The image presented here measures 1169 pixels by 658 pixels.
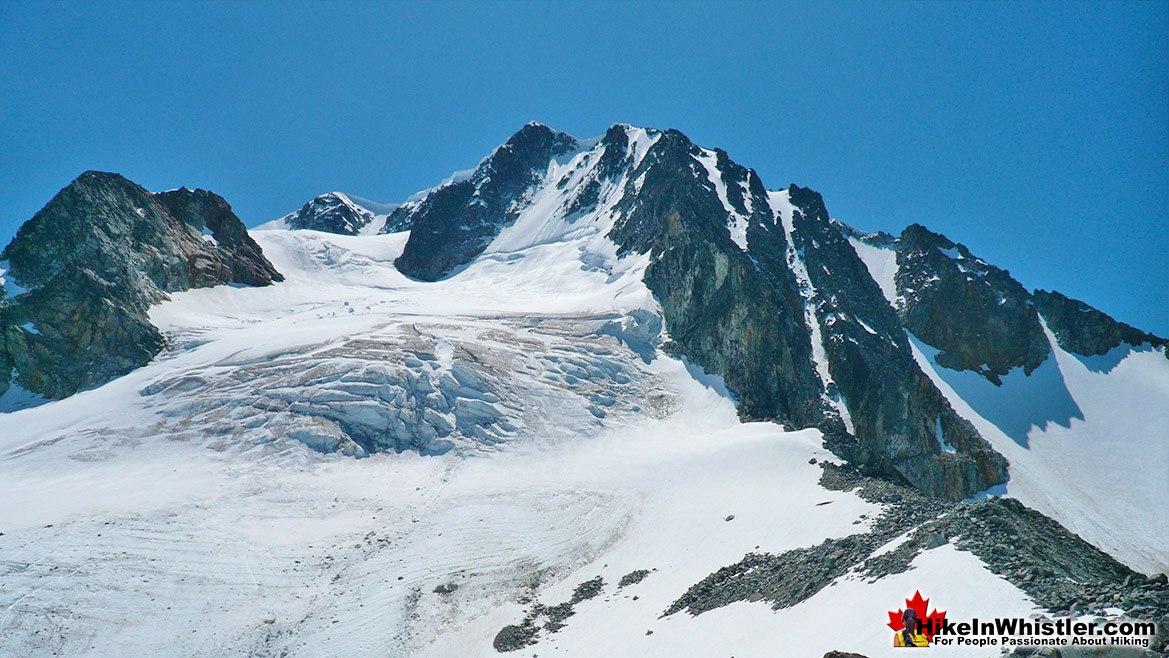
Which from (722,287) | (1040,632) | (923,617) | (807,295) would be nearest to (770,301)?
(722,287)

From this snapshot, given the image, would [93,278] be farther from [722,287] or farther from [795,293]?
[795,293]

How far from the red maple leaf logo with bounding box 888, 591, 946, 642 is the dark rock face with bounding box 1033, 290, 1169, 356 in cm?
10502

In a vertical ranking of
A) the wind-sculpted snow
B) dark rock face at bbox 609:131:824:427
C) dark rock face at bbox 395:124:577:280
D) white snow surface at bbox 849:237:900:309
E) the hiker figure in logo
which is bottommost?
the hiker figure in logo

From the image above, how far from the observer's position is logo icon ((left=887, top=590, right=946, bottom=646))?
11.6 metres

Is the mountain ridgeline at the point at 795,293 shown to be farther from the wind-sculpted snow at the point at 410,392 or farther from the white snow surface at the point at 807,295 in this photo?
the wind-sculpted snow at the point at 410,392

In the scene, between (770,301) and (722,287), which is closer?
(770,301)

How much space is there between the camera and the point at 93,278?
5269 cm

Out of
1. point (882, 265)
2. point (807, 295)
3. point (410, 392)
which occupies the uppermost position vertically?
point (882, 265)

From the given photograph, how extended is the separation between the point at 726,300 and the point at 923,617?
170ft

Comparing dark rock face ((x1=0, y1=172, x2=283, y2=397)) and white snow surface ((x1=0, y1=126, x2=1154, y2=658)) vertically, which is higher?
dark rock face ((x1=0, y1=172, x2=283, y2=397))

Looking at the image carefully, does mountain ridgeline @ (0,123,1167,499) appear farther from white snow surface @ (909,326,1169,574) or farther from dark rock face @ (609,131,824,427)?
white snow surface @ (909,326,1169,574)

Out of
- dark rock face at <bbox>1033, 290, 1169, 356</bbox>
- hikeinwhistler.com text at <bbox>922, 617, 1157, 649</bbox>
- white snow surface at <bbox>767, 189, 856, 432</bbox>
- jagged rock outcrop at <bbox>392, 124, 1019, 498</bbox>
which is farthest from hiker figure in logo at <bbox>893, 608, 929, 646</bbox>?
dark rock face at <bbox>1033, 290, 1169, 356</bbox>

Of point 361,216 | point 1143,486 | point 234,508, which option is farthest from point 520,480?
point 361,216

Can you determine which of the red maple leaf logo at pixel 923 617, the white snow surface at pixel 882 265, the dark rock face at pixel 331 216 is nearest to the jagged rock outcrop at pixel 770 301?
the white snow surface at pixel 882 265
